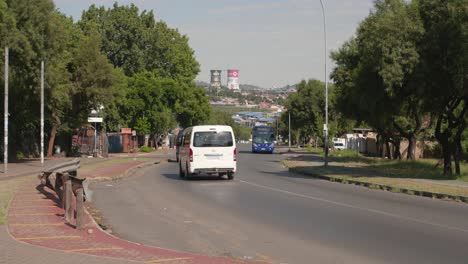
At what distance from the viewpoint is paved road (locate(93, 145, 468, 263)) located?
36.1ft

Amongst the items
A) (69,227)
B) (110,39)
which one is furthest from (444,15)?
(110,39)

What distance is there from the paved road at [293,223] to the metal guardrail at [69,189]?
2.95ft

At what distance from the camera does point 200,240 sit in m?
12.2

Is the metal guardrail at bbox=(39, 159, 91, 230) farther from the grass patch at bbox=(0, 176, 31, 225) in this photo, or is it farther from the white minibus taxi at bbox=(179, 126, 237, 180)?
the white minibus taxi at bbox=(179, 126, 237, 180)

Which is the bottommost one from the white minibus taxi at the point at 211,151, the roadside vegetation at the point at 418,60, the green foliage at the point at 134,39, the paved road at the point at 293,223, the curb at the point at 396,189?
the paved road at the point at 293,223

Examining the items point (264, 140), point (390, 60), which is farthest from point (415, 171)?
point (264, 140)

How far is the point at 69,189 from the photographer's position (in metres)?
13.9

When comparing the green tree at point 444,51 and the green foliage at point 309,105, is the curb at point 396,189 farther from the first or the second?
the green foliage at point 309,105

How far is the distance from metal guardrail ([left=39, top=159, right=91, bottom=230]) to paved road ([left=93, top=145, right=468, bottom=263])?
0.90 m

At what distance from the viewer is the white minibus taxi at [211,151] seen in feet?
92.5

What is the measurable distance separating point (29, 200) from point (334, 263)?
1069cm

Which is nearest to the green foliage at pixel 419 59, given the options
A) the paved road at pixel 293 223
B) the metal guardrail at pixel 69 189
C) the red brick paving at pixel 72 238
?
the paved road at pixel 293 223

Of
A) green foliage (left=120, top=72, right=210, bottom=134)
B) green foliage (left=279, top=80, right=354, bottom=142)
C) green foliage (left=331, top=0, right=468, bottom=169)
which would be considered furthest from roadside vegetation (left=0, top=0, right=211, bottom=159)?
green foliage (left=331, top=0, right=468, bottom=169)

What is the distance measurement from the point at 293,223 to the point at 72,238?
5213 mm
